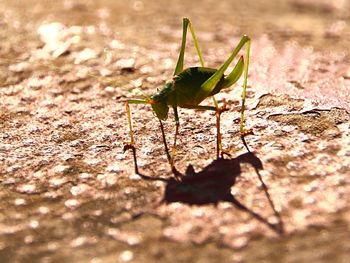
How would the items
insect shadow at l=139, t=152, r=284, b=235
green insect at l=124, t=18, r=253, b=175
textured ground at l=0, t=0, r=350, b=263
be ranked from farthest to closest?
1. green insect at l=124, t=18, r=253, b=175
2. insect shadow at l=139, t=152, r=284, b=235
3. textured ground at l=0, t=0, r=350, b=263

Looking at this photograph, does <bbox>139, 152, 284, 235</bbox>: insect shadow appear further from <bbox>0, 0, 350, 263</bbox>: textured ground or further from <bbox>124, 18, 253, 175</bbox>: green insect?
<bbox>124, 18, 253, 175</bbox>: green insect

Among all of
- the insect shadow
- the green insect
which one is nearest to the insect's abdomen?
the green insect

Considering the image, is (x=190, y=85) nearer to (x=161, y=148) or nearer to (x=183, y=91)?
(x=183, y=91)

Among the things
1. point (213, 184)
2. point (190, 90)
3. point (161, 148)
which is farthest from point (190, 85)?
point (213, 184)

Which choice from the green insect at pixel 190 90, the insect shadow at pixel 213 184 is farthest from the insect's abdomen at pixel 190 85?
the insect shadow at pixel 213 184

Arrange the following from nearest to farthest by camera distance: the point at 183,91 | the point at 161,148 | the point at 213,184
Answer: the point at 213,184
the point at 161,148
the point at 183,91

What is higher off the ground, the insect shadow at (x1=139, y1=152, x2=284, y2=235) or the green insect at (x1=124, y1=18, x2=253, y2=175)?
the green insect at (x1=124, y1=18, x2=253, y2=175)

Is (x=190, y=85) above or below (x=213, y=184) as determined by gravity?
above
